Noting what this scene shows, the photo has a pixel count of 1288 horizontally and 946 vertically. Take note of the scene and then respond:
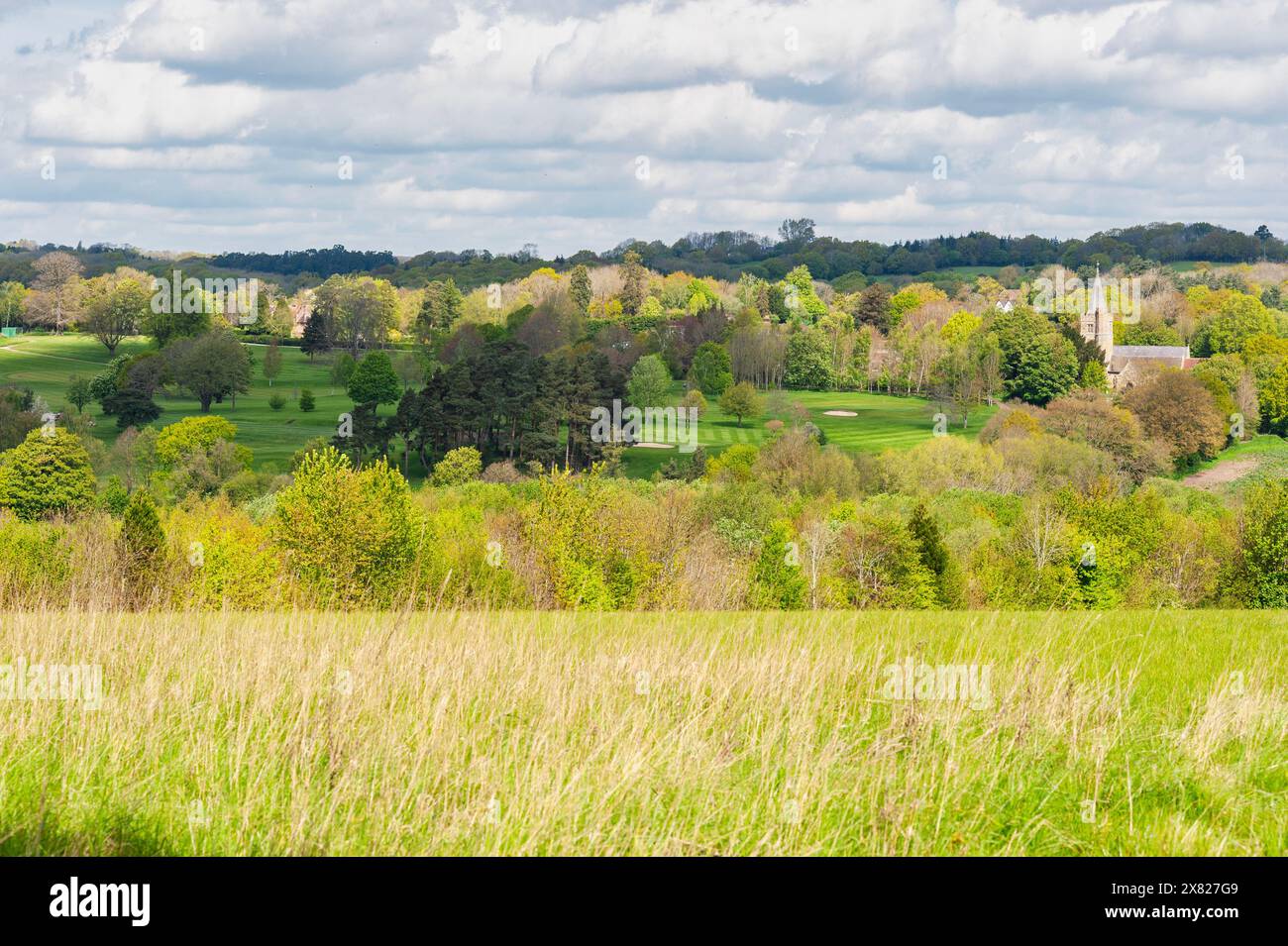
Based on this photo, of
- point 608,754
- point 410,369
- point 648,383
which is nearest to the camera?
point 608,754

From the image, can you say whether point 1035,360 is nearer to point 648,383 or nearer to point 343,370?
point 648,383

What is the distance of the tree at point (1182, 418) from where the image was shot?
120 metres

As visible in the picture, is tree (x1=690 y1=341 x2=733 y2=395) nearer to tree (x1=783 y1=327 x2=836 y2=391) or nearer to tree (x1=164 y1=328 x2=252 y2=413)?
tree (x1=783 y1=327 x2=836 y2=391)

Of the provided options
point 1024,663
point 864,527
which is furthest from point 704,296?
point 1024,663

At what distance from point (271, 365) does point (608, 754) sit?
471 feet

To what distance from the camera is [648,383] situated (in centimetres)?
13038

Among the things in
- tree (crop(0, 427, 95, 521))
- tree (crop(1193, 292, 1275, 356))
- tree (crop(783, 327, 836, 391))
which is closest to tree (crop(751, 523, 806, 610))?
tree (crop(0, 427, 95, 521))

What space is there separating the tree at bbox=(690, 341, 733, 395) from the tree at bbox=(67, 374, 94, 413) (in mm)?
64489

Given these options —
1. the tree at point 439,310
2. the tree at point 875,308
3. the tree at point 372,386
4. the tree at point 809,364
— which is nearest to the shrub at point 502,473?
the tree at point 372,386

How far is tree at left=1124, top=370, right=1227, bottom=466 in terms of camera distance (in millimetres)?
119500

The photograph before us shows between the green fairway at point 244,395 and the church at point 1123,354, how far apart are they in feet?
303

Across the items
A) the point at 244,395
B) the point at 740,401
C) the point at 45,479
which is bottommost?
the point at 45,479

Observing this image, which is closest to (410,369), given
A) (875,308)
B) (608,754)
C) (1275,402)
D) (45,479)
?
(45,479)

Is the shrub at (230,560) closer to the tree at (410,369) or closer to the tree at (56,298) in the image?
the tree at (410,369)
